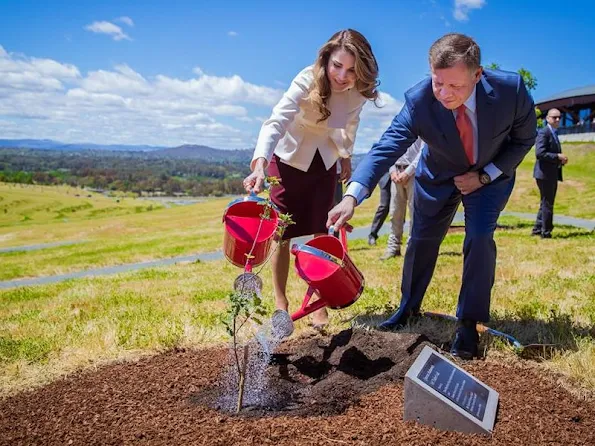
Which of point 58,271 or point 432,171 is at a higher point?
point 432,171

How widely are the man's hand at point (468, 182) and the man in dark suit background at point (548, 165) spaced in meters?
8.51

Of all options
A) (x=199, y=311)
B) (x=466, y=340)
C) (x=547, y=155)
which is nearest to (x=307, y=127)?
(x=466, y=340)

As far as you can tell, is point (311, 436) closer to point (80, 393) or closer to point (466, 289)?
point (80, 393)

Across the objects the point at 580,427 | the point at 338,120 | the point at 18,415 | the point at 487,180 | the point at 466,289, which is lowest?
the point at 18,415

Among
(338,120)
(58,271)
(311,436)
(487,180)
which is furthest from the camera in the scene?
(58,271)

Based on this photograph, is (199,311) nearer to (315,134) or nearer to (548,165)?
(315,134)

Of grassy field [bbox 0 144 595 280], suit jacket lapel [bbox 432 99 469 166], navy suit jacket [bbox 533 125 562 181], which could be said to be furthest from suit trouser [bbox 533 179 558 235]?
suit jacket lapel [bbox 432 99 469 166]

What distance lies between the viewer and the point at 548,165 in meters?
11.8

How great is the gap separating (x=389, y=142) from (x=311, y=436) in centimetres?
212

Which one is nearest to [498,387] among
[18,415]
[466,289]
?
[466,289]

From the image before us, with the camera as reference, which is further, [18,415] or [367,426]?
[18,415]

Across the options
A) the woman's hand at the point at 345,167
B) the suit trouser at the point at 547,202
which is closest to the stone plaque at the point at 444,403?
the woman's hand at the point at 345,167

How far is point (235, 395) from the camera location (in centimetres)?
338

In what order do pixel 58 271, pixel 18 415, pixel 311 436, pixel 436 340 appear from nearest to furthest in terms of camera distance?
pixel 311 436, pixel 18 415, pixel 436 340, pixel 58 271
